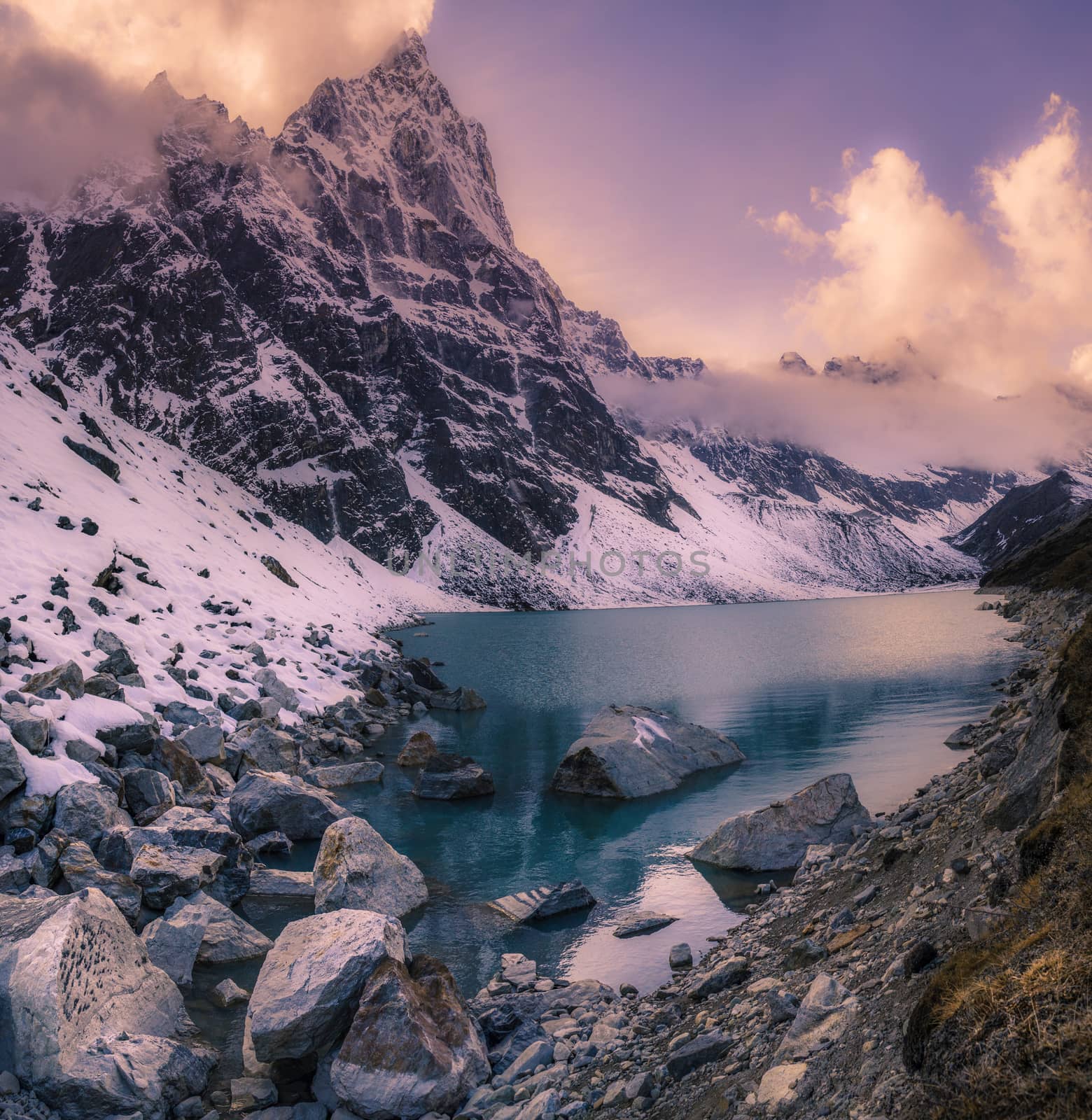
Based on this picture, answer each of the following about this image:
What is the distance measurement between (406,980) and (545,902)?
650cm

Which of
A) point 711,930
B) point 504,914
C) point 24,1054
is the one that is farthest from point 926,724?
point 24,1054

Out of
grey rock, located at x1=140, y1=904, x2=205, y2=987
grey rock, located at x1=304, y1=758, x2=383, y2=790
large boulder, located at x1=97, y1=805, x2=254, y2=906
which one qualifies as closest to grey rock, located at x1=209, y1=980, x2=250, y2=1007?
grey rock, located at x1=140, y1=904, x2=205, y2=987

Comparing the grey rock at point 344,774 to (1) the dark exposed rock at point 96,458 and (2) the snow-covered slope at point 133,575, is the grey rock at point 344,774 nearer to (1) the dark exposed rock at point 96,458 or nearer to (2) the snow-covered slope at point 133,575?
(2) the snow-covered slope at point 133,575

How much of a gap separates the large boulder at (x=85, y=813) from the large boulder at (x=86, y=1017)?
12.1ft

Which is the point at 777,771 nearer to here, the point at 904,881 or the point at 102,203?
the point at 904,881

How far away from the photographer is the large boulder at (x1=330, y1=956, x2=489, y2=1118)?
8766 millimetres

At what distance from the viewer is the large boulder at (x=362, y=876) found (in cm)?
1498

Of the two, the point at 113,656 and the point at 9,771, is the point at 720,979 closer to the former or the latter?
the point at 9,771

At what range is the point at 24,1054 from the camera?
8.36 metres

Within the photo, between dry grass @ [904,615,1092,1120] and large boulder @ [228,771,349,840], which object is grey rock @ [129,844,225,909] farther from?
dry grass @ [904,615,1092,1120]

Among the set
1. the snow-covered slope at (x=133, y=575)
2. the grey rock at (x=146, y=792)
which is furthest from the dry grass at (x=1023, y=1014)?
the snow-covered slope at (x=133, y=575)

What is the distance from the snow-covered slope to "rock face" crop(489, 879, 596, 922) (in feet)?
37.0

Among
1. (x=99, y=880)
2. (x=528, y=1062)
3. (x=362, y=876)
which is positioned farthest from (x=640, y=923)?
(x=99, y=880)

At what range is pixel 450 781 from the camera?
2533cm
